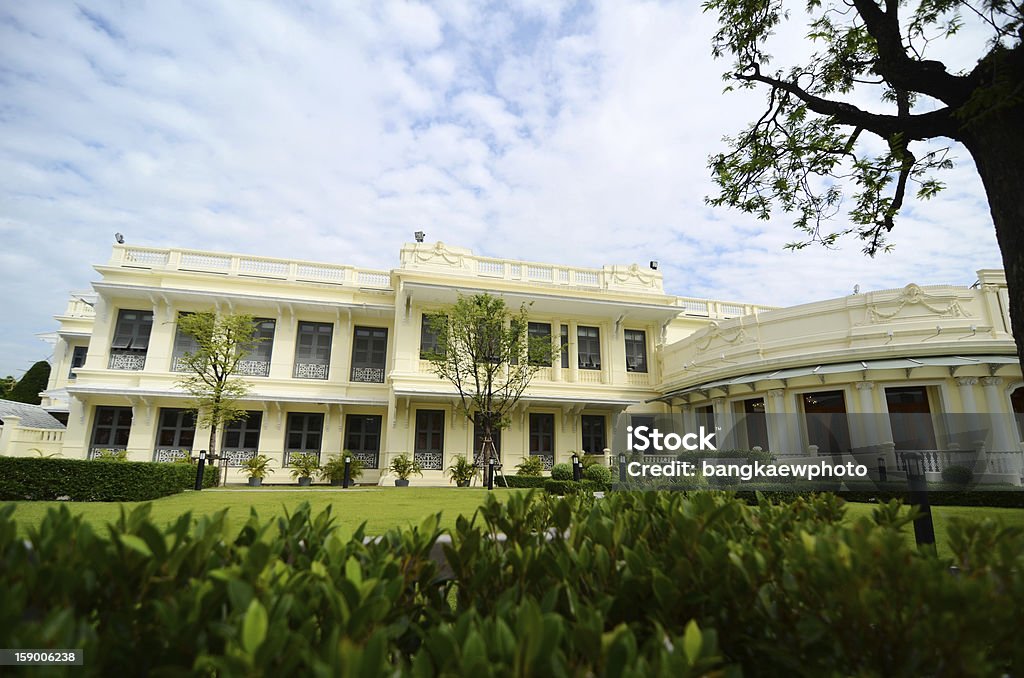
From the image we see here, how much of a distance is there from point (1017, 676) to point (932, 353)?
675 inches

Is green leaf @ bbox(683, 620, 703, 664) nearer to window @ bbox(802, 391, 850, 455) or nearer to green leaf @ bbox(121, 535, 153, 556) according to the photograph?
green leaf @ bbox(121, 535, 153, 556)

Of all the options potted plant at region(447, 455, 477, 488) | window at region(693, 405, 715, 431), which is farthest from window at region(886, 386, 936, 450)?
potted plant at region(447, 455, 477, 488)

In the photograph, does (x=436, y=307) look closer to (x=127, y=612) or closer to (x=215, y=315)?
(x=215, y=315)

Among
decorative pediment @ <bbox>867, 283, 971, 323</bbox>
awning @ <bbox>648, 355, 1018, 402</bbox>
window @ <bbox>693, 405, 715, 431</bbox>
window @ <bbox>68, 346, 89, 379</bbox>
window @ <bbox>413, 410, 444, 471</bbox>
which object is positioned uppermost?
window @ <bbox>68, 346, 89, 379</bbox>

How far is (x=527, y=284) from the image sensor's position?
70.5ft

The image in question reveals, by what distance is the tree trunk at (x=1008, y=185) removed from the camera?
4184 mm

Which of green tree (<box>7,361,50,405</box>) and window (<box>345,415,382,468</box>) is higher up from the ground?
green tree (<box>7,361,50,405</box>)

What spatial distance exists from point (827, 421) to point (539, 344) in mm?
9822

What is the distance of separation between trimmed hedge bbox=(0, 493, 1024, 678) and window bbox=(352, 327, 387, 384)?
19687 mm

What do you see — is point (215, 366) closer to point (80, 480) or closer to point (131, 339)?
point (131, 339)

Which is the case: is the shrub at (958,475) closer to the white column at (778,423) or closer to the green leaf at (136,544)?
the white column at (778,423)

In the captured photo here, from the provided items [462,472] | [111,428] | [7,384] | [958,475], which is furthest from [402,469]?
[7,384]

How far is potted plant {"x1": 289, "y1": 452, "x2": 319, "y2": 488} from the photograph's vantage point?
18.6 m

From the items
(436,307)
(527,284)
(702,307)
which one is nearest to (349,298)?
(436,307)
